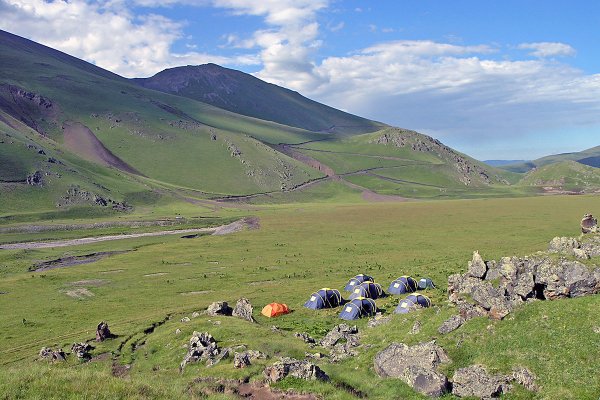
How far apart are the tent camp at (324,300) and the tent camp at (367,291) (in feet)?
7.88

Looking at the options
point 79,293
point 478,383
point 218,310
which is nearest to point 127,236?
point 79,293

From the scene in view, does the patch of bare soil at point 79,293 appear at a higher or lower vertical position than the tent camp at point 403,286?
lower

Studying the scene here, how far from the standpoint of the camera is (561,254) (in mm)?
37594

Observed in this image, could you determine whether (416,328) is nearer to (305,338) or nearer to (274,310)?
(305,338)

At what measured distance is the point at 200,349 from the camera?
38.0 metres

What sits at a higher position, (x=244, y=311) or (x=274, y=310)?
(x=244, y=311)

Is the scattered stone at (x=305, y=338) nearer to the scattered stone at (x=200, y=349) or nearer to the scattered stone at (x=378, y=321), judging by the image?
the scattered stone at (x=378, y=321)

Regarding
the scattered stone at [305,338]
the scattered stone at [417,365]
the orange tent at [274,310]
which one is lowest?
the orange tent at [274,310]

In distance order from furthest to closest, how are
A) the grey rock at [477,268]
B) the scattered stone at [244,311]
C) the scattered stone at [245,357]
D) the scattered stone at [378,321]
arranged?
the scattered stone at [244,311]
the scattered stone at [378,321]
the grey rock at [477,268]
the scattered stone at [245,357]

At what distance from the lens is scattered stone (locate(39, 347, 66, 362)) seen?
39744mm

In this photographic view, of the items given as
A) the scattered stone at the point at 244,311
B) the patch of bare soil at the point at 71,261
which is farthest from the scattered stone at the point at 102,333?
the patch of bare soil at the point at 71,261

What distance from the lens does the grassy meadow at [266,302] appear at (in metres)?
26.5

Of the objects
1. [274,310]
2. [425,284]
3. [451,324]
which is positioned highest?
[451,324]

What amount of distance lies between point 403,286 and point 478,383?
1354 inches
